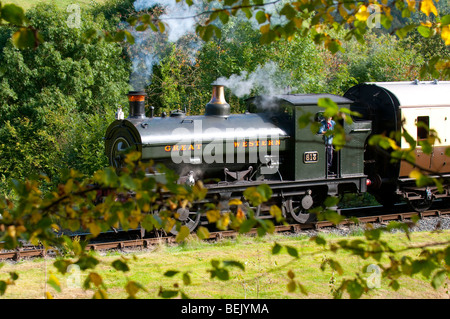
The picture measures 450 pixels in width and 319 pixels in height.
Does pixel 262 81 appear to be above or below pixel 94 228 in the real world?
above

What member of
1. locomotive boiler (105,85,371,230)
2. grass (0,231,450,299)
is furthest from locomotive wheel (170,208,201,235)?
grass (0,231,450,299)

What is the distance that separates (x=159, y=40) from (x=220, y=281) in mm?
15761

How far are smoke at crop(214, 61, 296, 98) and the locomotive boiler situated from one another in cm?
192

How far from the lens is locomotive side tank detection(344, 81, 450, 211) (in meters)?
12.1

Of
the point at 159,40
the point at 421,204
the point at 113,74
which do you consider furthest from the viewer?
the point at 113,74

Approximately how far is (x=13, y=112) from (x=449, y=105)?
1699cm

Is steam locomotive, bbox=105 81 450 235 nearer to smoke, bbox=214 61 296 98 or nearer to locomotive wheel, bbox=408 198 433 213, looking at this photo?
locomotive wheel, bbox=408 198 433 213

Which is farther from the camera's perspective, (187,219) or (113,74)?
(113,74)

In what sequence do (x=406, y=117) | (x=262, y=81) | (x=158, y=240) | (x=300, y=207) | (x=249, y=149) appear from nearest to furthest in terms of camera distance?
(x=158, y=240) → (x=249, y=149) → (x=406, y=117) → (x=300, y=207) → (x=262, y=81)

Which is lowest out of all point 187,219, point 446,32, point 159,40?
point 187,219

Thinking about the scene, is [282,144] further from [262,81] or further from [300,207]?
[262,81]

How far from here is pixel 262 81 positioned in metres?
14.8

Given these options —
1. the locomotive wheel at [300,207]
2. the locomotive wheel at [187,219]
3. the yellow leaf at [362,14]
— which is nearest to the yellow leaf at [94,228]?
the yellow leaf at [362,14]

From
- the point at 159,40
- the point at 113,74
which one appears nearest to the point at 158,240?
the point at 159,40
